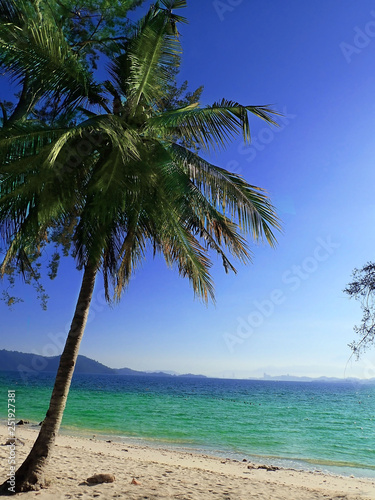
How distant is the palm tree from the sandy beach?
148cm

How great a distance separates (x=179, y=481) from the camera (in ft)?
28.0

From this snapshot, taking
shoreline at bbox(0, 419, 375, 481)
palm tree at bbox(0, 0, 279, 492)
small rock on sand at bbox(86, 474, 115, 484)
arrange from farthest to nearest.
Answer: shoreline at bbox(0, 419, 375, 481) < small rock on sand at bbox(86, 474, 115, 484) < palm tree at bbox(0, 0, 279, 492)

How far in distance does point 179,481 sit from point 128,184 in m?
6.64

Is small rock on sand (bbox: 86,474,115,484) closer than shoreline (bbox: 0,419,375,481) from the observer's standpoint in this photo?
Yes

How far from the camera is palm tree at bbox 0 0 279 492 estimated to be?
6.01 m

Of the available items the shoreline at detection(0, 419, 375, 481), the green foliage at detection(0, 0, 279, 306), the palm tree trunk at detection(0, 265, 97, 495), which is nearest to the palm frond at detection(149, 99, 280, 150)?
the green foliage at detection(0, 0, 279, 306)

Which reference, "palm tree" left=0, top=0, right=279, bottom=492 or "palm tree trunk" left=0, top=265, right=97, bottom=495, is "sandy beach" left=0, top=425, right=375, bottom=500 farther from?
"palm tree" left=0, top=0, right=279, bottom=492

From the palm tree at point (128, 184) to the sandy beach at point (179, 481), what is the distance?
1.48 metres

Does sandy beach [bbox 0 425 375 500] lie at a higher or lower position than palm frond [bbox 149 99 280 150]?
lower

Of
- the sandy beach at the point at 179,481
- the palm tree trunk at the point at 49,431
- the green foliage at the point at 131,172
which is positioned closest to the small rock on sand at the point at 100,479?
the sandy beach at the point at 179,481

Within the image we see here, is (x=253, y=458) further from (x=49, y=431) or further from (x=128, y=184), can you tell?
(x=128, y=184)

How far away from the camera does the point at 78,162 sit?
6.38 m

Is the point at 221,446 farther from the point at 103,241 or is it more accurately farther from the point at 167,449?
the point at 103,241

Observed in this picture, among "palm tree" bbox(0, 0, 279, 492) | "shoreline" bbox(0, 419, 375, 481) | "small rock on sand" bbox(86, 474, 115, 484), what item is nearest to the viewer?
"palm tree" bbox(0, 0, 279, 492)
